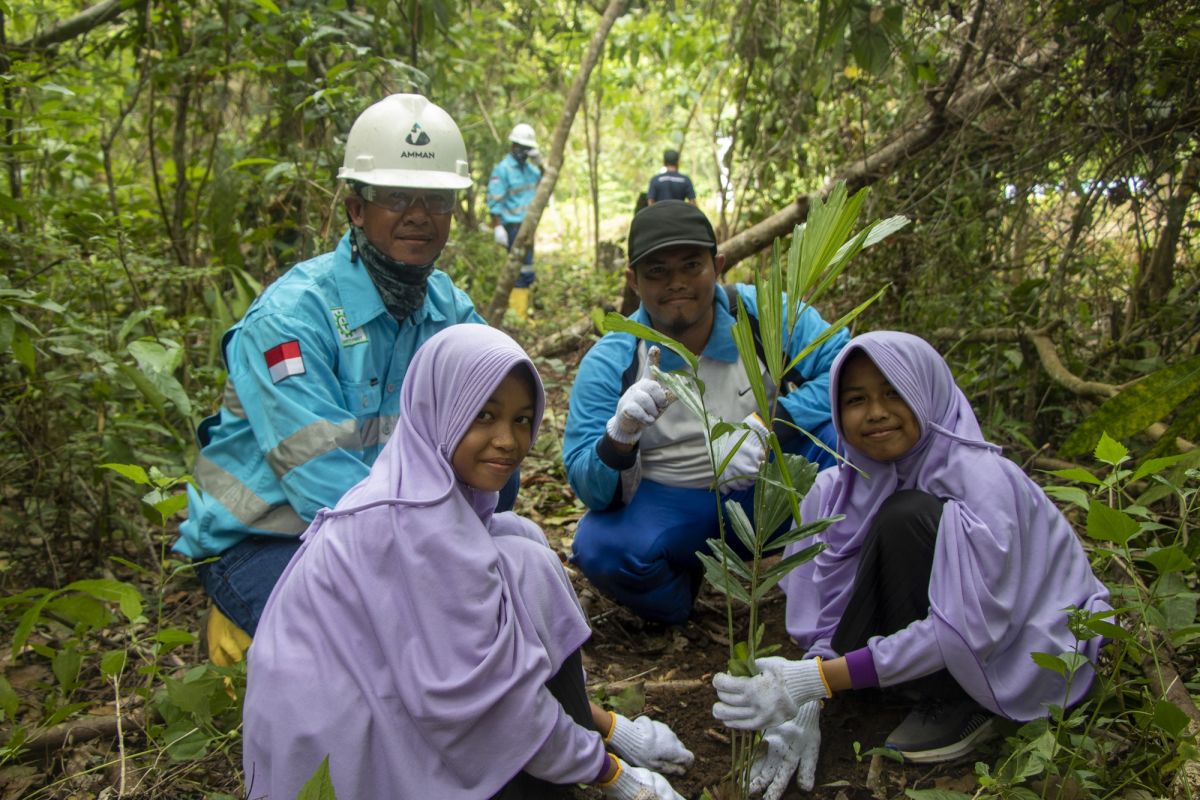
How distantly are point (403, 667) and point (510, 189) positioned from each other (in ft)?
26.5

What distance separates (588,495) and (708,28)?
16.2ft

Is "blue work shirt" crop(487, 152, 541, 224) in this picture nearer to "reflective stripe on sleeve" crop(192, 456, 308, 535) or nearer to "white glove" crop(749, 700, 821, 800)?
"reflective stripe on sleeve" crop(192, 456, 308, 535)

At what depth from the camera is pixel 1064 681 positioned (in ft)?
6.50

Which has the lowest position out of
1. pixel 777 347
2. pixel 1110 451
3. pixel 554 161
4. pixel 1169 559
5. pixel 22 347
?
pixel 22 347

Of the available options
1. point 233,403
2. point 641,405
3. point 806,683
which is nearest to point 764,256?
point 641,405

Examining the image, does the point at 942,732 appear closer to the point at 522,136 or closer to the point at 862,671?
the point at 862,671

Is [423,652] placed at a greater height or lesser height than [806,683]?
greater

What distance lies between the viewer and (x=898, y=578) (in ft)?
7.09

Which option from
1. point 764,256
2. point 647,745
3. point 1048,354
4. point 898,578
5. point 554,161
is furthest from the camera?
point 764,256

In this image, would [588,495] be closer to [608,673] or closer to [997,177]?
[608,673]

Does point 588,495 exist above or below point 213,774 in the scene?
above

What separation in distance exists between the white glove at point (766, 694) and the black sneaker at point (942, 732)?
30cm

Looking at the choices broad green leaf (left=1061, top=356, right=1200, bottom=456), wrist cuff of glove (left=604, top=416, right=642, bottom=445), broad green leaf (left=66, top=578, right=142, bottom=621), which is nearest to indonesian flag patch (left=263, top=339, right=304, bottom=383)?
broad green leaf (left=66, top=578, right=142, bottom=621)

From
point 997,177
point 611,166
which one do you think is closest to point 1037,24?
point 997,177
